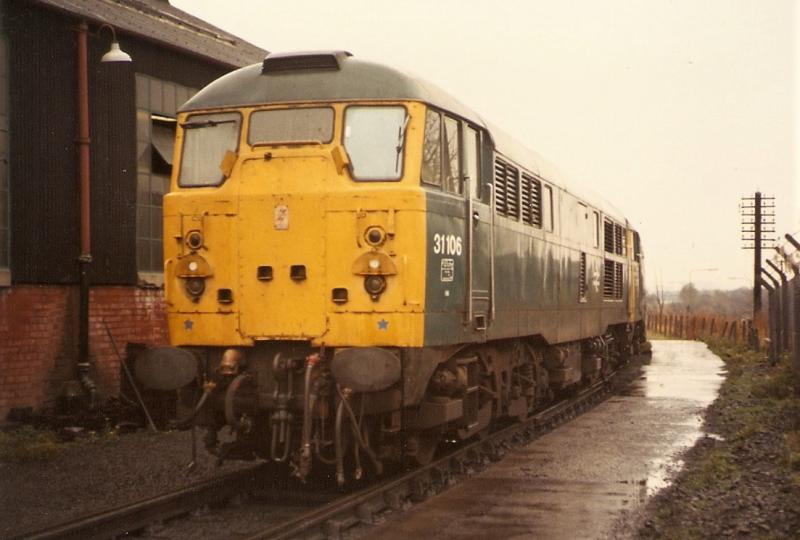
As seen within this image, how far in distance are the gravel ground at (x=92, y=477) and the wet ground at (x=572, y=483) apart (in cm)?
250

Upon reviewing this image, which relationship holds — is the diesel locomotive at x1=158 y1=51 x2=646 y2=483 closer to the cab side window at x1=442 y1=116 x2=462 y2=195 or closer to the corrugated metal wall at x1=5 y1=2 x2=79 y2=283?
the cab side window at x1=442 y1=116 x2=462 y2=195

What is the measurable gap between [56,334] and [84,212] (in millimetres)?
1669

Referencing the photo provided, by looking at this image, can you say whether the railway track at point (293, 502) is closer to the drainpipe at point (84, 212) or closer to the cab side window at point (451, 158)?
the cab side window at point (451, 158)

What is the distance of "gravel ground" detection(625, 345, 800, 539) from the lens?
734 centimetres

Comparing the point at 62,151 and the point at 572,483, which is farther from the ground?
the point at 62,151

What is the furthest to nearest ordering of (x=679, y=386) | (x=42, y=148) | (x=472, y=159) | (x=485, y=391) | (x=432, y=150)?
(x=679, y=386) → (x=42, y=148) → (x=485, y=391) → (x=472, y=159) → (x=432, y=150)

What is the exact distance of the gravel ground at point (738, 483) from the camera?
734 cm

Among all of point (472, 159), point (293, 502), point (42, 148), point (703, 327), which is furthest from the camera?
point (703, 327)

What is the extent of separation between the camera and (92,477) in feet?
32.0

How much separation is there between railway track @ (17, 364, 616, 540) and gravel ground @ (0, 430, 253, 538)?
57 cm

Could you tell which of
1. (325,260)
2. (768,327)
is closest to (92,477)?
(325,260)

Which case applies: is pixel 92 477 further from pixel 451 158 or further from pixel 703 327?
pixel 703 327

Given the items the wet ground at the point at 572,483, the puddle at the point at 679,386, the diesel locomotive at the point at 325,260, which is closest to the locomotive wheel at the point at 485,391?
the wet ground at the point at 572,483

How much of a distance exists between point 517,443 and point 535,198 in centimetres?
300
